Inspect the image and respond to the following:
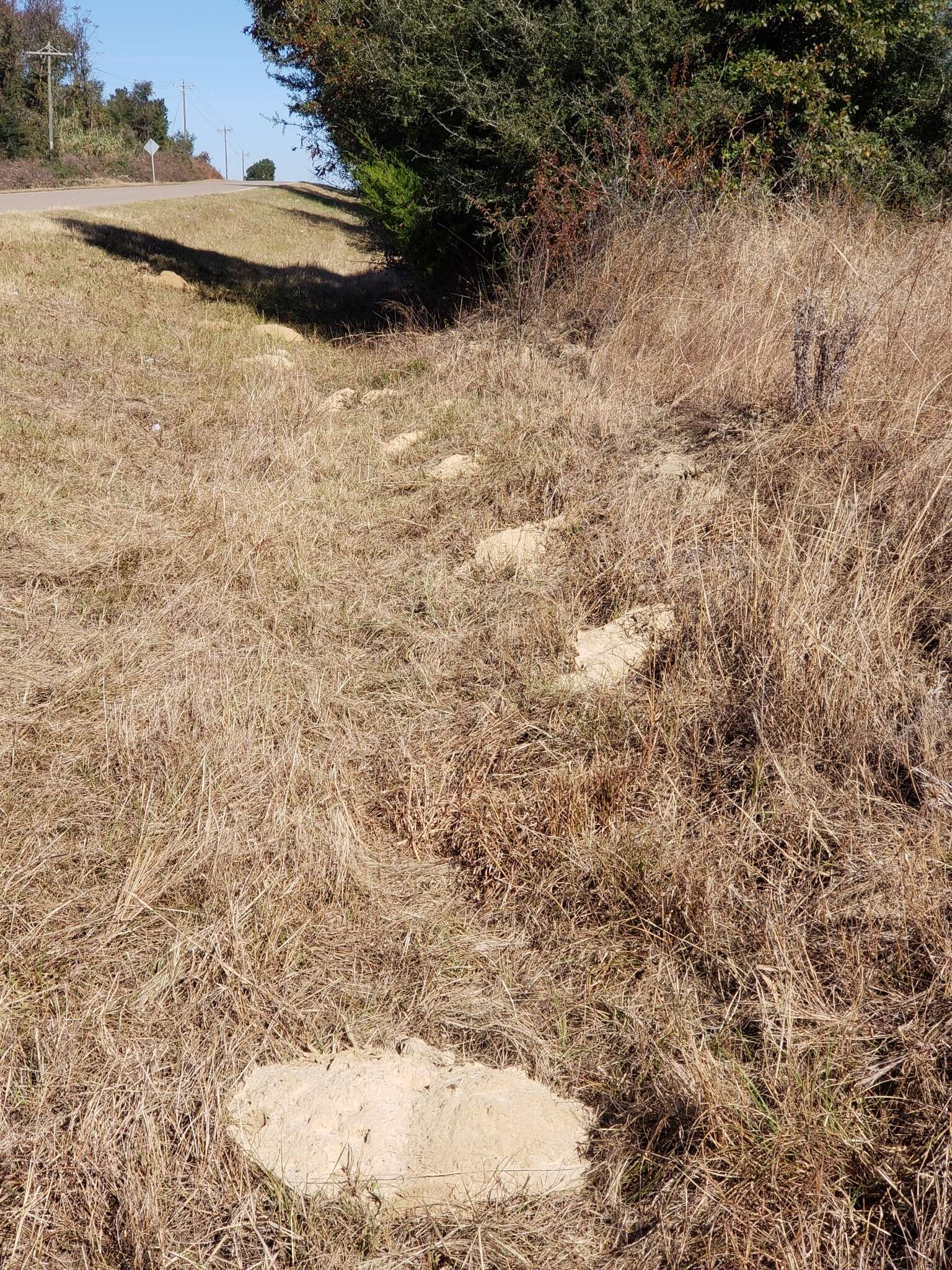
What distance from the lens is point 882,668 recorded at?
3.12 m

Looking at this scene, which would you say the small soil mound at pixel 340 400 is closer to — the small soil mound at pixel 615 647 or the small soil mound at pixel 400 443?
the small soil mound at pixel 400 443

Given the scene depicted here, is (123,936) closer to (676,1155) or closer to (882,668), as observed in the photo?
(676,1155)

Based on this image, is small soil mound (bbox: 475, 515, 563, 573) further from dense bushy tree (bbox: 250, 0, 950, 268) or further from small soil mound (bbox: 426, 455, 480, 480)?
dense bushy tree (bbox: 250, 0, 950, 268)

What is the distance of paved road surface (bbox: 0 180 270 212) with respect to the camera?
18484 millimetres

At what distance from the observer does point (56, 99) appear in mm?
36312

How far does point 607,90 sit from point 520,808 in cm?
714

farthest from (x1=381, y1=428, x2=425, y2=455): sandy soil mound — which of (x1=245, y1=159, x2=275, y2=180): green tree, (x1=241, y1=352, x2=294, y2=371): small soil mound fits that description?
(x1=245, y1=159, x2=275, y2=180): green tree

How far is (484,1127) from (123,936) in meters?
1.07

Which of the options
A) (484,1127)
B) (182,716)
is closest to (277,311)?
(182,716)

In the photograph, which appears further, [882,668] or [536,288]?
[536,288]

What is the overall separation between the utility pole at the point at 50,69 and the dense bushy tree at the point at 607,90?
2882cm

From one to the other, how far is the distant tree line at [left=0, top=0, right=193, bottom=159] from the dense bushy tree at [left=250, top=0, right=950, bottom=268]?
26531mm

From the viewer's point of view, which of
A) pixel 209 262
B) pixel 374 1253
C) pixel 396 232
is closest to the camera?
pixel 374 1253

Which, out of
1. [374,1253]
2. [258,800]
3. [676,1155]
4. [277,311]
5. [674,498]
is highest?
[277,311]
